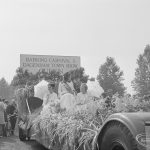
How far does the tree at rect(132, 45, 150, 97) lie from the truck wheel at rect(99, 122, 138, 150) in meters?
48.4

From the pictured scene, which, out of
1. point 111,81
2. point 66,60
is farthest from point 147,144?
point 111,81

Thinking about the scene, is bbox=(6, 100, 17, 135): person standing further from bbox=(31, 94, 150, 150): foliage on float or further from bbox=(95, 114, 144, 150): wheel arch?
bbox=(95, 114, 144, 150): wheel arch

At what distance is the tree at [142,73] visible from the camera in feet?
167

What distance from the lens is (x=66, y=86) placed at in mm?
7969

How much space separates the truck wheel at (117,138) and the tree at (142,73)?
48.4 metres

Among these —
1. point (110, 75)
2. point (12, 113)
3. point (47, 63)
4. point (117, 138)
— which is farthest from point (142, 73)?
point (117, 138)

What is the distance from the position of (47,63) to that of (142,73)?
3456 centimetres

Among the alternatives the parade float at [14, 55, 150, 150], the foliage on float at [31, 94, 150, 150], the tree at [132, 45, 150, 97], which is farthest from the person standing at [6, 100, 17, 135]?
the tree at [132, 45, 150, 97]

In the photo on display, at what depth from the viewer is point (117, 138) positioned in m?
2.70

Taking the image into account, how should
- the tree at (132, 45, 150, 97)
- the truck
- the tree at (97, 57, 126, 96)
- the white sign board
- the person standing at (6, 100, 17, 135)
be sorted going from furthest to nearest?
the tree at (97, 57, 126, 96) < the tree at (132, 45, 150, 97) < the white sign board < the person standing at (6, 100, 17, 135) < the truck

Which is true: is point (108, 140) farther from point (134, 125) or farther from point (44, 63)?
point (44, 63)

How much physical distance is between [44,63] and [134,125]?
18.3 metres

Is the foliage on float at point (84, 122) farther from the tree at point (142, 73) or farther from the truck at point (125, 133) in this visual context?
the tree at point (142, 73)

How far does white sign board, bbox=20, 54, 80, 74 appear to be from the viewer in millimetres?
20297
